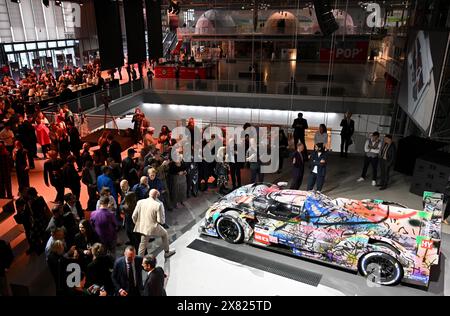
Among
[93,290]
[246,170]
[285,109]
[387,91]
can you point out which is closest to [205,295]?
[93,290]

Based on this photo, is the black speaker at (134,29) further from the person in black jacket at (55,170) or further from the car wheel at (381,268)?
the car wheel at (381,268)

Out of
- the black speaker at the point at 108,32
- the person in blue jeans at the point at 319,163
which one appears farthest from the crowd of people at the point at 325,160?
the black speaker at the point at 108,32

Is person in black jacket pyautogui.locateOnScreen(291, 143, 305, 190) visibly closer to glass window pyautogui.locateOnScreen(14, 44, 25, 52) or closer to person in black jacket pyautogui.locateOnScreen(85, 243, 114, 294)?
person in black jacket pyautogui.locateOnScreen(85, 243, 114, 294)

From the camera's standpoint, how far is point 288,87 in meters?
17.9

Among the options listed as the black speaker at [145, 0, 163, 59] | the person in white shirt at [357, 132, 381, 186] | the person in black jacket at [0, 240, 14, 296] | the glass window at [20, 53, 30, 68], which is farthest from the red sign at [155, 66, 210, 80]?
the person in black jacket at [0, 240, 14, 296]

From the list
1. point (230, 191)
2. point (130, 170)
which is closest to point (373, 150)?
point (230, 191)

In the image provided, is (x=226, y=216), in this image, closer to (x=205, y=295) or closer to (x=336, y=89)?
(x=205, y=295)

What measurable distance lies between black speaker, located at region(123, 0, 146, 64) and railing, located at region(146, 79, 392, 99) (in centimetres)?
910

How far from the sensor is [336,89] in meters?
17.9

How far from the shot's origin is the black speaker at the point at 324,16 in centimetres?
1041

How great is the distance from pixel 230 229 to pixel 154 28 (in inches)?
282

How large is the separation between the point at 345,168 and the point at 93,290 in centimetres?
781

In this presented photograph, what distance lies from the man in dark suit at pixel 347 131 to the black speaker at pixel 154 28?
6082mm

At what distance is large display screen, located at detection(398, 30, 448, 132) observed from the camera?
7.77 metres
